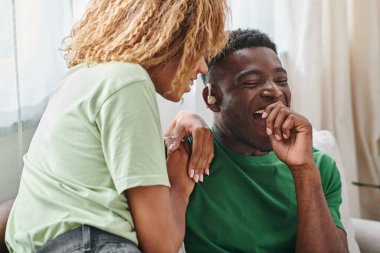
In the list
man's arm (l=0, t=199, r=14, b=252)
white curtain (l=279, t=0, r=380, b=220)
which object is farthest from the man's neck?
white curtain (l=279, t=0, r=380, b=220)

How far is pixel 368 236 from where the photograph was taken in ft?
5.98

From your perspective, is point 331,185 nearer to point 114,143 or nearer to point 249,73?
point 249,73

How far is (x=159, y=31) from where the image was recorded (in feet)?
3.74

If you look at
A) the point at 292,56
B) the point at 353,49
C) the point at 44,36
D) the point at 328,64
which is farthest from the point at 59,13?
the point at 353,49

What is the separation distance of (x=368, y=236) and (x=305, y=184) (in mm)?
505

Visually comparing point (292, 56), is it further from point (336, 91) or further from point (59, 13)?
point (59, 13)

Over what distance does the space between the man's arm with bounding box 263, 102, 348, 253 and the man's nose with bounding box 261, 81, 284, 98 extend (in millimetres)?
53

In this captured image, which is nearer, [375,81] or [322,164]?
[322,164]

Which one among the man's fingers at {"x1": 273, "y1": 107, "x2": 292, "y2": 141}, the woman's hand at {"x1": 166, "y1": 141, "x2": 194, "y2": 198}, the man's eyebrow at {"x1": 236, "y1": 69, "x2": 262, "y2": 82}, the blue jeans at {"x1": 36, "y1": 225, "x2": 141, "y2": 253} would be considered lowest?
the blue jeans at {"x1": 36, "y1": 225, "x2": 141, "y2": 253}

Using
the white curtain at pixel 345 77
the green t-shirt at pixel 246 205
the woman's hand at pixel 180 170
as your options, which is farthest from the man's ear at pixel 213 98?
the white curtain at pixel 345 77

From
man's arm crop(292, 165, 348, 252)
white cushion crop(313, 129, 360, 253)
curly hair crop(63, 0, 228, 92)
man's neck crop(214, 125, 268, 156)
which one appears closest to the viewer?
curly hair crop(63, 0, 228, 92)

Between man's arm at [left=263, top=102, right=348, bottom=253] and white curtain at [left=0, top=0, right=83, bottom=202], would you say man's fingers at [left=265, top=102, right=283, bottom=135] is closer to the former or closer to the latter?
man's arm at [left=263, top=102, right=348, bottom=253]

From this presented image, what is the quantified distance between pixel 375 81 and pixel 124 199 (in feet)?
6.87

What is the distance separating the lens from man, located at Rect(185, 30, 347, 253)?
1465mm
